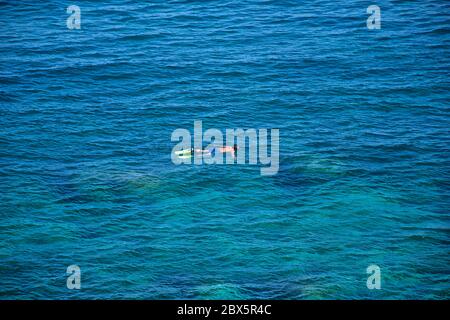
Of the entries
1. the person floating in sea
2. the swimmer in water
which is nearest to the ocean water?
the person floating in sea

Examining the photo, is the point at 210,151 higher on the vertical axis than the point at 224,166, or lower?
higher

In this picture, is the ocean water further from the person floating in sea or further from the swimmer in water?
the swimmer in water

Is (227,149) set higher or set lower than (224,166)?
higher

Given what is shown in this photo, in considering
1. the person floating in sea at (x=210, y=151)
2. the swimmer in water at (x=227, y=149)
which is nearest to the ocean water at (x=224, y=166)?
the person floating in sea at (x=210, y=151)

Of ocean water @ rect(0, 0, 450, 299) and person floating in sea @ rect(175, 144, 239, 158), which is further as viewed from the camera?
person floating in sea @ rect(175, 144, 239, 158)

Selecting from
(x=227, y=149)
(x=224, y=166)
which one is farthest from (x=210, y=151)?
(x=224, y=166)

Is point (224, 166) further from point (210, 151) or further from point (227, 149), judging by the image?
point (210, 151)

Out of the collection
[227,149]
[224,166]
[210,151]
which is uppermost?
[227,149]

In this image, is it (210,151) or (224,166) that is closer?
(224,166)

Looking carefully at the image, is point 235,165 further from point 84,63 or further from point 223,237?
point 84,63
